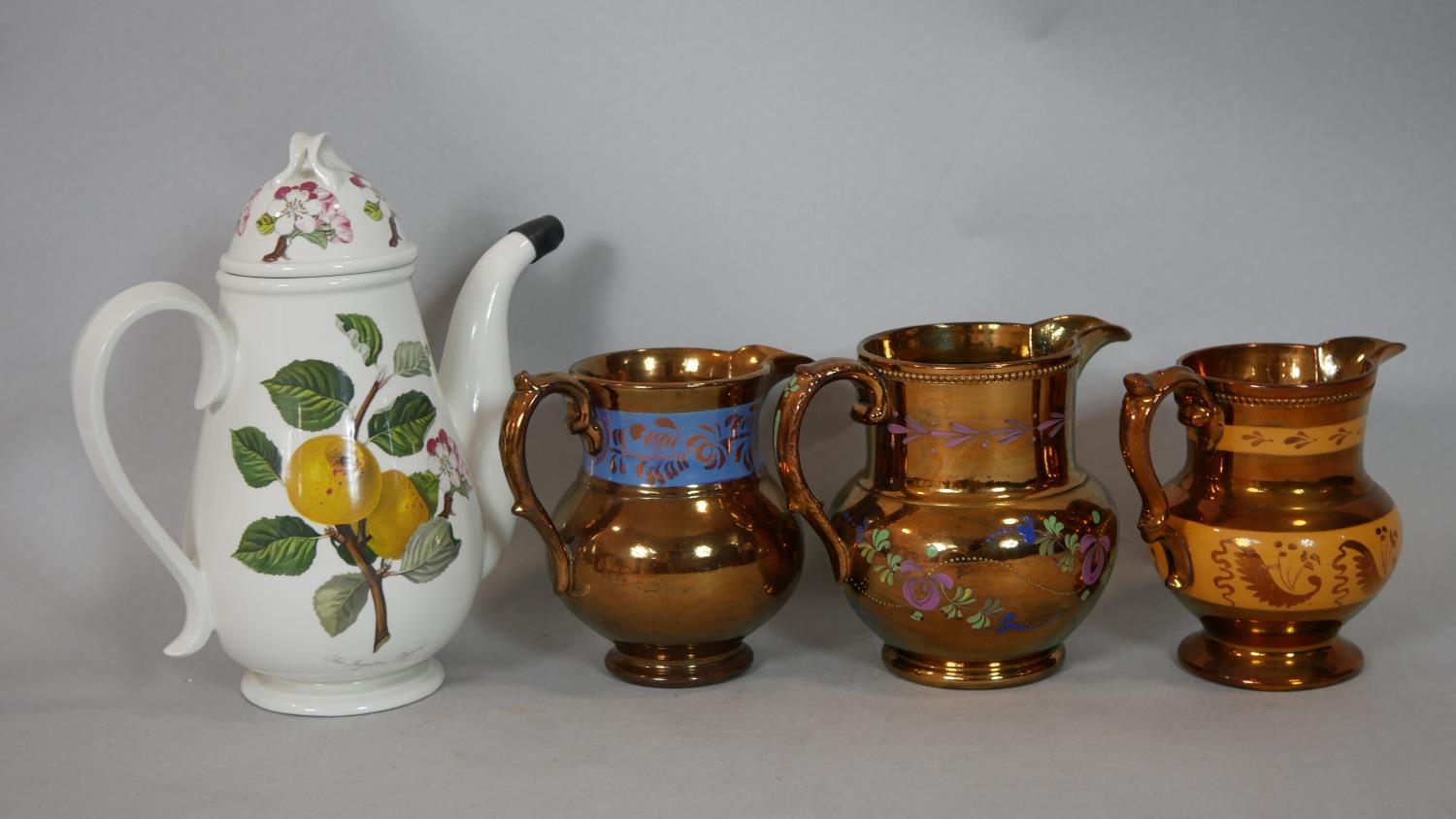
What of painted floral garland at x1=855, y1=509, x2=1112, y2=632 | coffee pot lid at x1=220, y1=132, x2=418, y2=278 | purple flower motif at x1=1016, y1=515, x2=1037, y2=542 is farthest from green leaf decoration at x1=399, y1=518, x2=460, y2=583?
purple flower motif at x1=1016, y1=515, x2=1037, y2=542

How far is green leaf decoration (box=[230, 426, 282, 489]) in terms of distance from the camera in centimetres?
152

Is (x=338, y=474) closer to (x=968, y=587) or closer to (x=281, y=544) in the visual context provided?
(x=281, y=544)

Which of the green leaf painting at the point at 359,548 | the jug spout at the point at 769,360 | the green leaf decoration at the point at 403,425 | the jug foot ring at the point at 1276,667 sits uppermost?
the jug spout at the point at 769,360

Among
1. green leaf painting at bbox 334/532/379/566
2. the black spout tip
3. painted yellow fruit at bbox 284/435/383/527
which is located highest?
the black spout tip

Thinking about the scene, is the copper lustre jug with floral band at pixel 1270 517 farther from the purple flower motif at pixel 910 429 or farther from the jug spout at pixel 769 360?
the jug spout at pixel 769 360

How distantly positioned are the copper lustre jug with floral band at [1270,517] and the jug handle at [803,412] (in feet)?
0.77

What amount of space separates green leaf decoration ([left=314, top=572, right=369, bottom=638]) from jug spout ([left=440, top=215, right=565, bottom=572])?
0.55 ft

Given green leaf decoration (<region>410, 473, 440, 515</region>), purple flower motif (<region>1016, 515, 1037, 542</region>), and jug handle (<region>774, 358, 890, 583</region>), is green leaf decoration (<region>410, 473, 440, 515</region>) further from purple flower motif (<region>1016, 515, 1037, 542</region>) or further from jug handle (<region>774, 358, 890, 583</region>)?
purple flower motif (<region>1016, 515, 1037, 542</region>)

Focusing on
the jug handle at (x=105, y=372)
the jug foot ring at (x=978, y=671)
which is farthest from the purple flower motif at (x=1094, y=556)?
the jug handle at (x=105, y=372)

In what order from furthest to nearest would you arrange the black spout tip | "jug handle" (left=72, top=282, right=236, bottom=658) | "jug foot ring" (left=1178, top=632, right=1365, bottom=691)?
the black spout tip
"jug foot ring" (left=1178, top=632, right=1365, bottom=691)
"jug handle" (left=72, top=282, right=236, bottom=658)

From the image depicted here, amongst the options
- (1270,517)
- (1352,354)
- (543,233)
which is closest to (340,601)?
(543,233)

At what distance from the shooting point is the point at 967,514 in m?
1.56

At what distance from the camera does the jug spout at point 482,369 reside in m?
1.67

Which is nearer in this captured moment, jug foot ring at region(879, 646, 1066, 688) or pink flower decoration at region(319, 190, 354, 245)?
pink flower decoration at region(319, 190, 354, 245)
